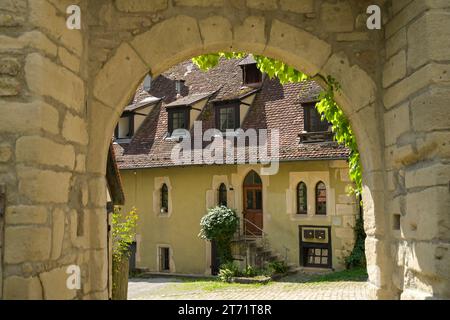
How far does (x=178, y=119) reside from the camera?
1709 cm

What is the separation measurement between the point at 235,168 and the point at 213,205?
4.85 ft

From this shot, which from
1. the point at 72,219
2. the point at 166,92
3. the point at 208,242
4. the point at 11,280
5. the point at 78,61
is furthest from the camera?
the point at 166,92

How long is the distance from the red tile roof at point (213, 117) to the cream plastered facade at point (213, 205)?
2.04 ft

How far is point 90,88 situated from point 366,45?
83.5 inches

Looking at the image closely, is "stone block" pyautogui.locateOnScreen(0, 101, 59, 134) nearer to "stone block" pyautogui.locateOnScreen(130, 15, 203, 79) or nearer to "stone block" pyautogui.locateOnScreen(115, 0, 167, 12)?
"stone block" pyautogui.locateOnScreen(130, 15, 203, 79)

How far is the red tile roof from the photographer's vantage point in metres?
14.6

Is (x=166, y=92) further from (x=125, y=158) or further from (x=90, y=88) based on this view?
(x=90, y=88)

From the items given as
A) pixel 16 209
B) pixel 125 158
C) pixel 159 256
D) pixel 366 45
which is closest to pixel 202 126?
pixel 125 158

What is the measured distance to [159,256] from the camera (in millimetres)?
17328

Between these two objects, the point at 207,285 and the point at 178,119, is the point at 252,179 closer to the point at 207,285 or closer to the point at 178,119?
the point at 178,119

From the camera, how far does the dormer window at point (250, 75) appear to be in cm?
1688

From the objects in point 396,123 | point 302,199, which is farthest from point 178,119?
point 396,123

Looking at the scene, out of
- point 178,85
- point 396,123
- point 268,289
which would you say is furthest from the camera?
point 178,85

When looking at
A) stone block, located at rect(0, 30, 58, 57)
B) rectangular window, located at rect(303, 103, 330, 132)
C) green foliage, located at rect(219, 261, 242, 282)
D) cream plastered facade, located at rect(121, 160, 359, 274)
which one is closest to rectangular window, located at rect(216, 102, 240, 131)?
cream plastered facade, located at rect(121, 160, 359, 274)
